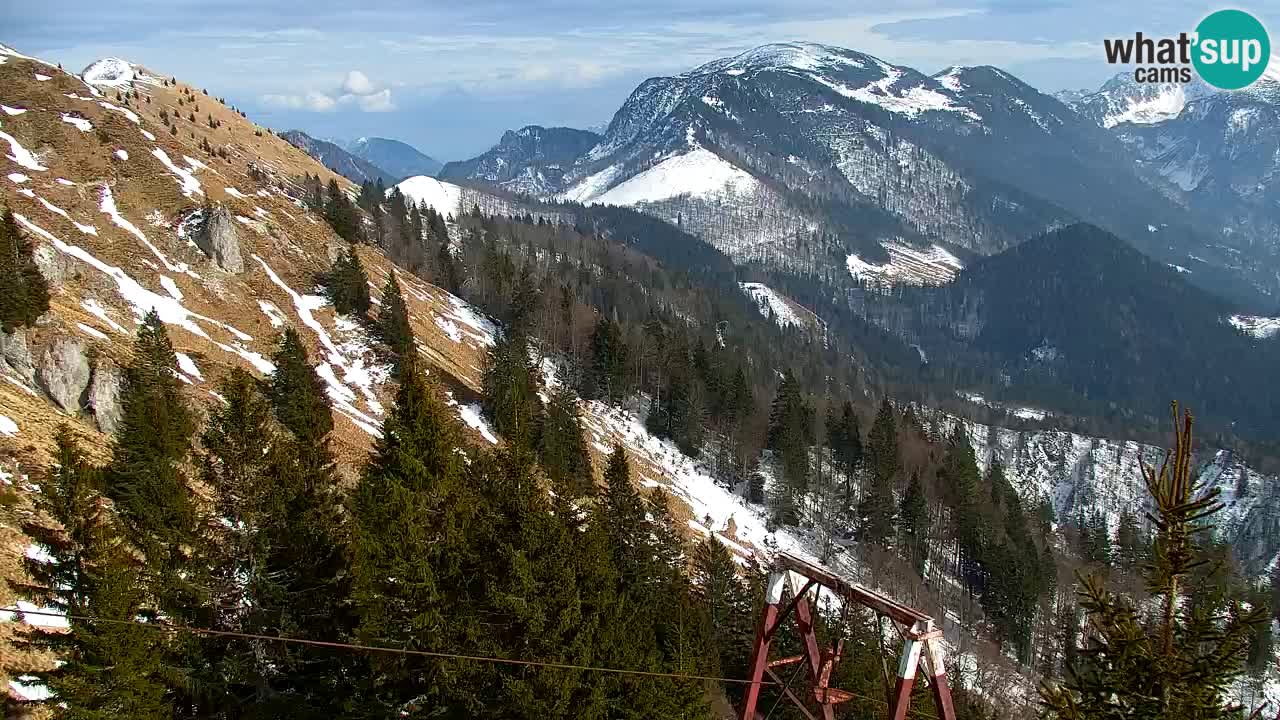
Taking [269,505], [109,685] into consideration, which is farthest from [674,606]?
[109,685]

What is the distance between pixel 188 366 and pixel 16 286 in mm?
15206

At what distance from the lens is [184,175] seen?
264 feet

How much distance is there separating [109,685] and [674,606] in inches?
997

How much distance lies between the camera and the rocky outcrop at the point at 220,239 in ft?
231

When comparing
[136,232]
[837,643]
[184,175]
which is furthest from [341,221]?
[837,643]

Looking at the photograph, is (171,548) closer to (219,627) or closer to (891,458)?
(219,627)

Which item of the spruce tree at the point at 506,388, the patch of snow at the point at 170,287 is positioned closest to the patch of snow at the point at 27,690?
the spruce tree at the point at 506,388

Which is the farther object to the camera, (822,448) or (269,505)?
(822,448)

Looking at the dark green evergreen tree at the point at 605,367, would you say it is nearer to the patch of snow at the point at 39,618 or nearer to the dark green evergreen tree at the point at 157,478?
the dark green evergreen tree at the point at 157,478

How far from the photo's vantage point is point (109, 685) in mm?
17938

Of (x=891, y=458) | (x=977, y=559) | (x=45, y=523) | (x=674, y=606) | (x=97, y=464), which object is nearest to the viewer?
(x=45, y=523)

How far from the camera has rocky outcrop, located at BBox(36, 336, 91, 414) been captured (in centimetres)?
3881

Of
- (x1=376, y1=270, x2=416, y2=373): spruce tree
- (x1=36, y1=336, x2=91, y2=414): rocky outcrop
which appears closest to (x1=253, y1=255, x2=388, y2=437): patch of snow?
(x1=376, y1=270, x2=416, y2=373): spruce tree

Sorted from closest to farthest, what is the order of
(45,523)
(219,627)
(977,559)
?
(219,627)
(45,523)
(977,559)
